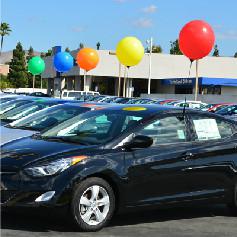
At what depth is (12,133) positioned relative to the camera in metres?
8.20

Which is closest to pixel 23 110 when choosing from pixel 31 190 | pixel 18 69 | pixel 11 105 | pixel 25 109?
pixel 25 109

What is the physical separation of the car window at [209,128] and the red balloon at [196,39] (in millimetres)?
12338

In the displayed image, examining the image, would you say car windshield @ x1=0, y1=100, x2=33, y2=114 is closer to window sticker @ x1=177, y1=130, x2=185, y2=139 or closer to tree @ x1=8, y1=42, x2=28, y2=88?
window sticker @ x1=177, y1=130, x2=185, y2=139

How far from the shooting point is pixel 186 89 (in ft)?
198

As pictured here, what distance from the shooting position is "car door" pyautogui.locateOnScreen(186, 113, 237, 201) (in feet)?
22.0

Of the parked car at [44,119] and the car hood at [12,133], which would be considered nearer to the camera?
the car hood at [12,133]

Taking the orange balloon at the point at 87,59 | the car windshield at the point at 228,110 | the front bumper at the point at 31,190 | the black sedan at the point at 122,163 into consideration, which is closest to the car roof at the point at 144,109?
the black sedan at the point at 122,163

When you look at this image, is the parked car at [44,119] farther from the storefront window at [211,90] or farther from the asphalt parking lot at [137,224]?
the storefront window at [211,90]

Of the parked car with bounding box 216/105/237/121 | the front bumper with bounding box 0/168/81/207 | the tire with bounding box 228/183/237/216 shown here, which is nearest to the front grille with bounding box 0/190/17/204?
the front bumper with bounding box 0/168/81/207

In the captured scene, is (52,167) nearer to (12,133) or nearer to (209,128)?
(209,128)

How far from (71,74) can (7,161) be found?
191 feet

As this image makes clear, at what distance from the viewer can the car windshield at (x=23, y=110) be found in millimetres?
10852

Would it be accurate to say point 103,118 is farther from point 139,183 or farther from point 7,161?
point 7,161

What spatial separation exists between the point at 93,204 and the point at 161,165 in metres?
0.97
